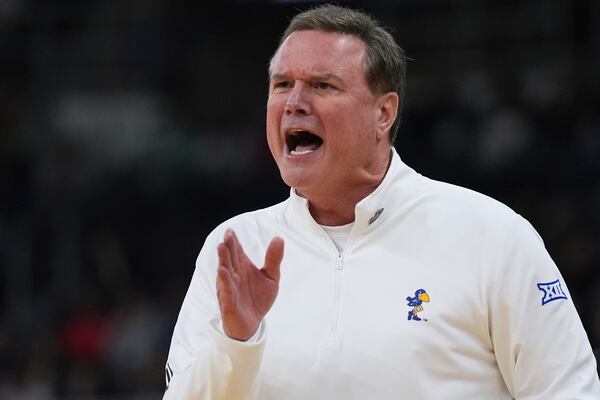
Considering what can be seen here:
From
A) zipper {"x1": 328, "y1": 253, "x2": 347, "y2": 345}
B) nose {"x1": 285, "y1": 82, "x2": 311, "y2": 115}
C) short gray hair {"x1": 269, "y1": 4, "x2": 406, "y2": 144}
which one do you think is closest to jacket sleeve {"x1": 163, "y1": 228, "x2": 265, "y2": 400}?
zipper {"x1": 328, "y1": 253, "x2": 347, "y2": 345}

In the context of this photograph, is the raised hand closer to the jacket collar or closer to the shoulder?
the jacket collar

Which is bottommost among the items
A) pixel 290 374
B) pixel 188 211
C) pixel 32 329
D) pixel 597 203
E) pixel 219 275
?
pixel 32 329

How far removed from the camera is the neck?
3748 millimetres

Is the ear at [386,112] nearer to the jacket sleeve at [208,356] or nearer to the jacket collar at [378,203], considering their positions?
the jacket collar at [378,203]

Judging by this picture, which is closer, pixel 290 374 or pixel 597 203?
pixel 290 374

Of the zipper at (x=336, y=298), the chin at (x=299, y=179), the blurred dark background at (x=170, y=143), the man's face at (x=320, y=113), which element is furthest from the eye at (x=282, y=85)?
the blurred dark background at (x=170, y=143)

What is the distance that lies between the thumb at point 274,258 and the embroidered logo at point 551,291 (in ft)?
2.39

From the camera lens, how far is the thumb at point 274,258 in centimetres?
328

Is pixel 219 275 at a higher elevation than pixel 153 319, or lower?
higher

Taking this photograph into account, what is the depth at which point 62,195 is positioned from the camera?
10.5 metres

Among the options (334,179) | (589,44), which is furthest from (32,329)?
(334,179)

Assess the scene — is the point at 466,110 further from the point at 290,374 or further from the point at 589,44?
the point at 290,374

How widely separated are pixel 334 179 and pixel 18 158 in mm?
7665

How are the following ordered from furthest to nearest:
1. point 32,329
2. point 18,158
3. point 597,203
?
point 18,158
point 32,329
point 597,203
